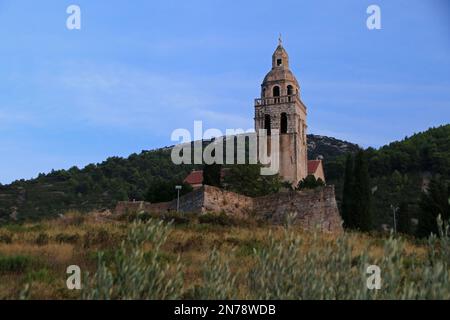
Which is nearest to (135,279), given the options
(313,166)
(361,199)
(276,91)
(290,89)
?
(361,199)

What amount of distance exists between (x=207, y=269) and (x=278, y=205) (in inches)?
669

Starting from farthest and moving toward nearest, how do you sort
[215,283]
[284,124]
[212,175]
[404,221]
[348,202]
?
[284,124] → [212,175] → [404,221] → [348,202] → [215,283]

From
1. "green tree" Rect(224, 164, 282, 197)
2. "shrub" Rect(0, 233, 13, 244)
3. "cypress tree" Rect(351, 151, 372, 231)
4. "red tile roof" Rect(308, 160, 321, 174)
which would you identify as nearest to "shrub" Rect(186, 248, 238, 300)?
"shrub" Rect(0, 233, 13, 244)

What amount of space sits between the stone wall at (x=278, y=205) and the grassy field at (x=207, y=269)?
8.00 m

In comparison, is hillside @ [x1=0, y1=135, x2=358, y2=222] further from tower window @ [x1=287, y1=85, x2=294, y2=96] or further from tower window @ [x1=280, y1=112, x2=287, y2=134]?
tower window @ [x1=287, y1=85, x2=294, y2=96]

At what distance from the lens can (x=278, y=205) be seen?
2327 cm

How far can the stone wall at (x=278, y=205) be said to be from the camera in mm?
22203

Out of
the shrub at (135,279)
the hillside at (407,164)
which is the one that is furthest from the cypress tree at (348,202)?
the hillside at (407,164)

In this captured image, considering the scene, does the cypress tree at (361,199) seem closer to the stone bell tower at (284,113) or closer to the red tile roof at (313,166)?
the stone bell tower at (284,113)

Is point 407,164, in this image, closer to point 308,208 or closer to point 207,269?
point 308,208

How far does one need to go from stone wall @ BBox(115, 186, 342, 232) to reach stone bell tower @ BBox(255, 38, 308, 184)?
123 feet

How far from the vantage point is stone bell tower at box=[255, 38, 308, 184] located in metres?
62.4
